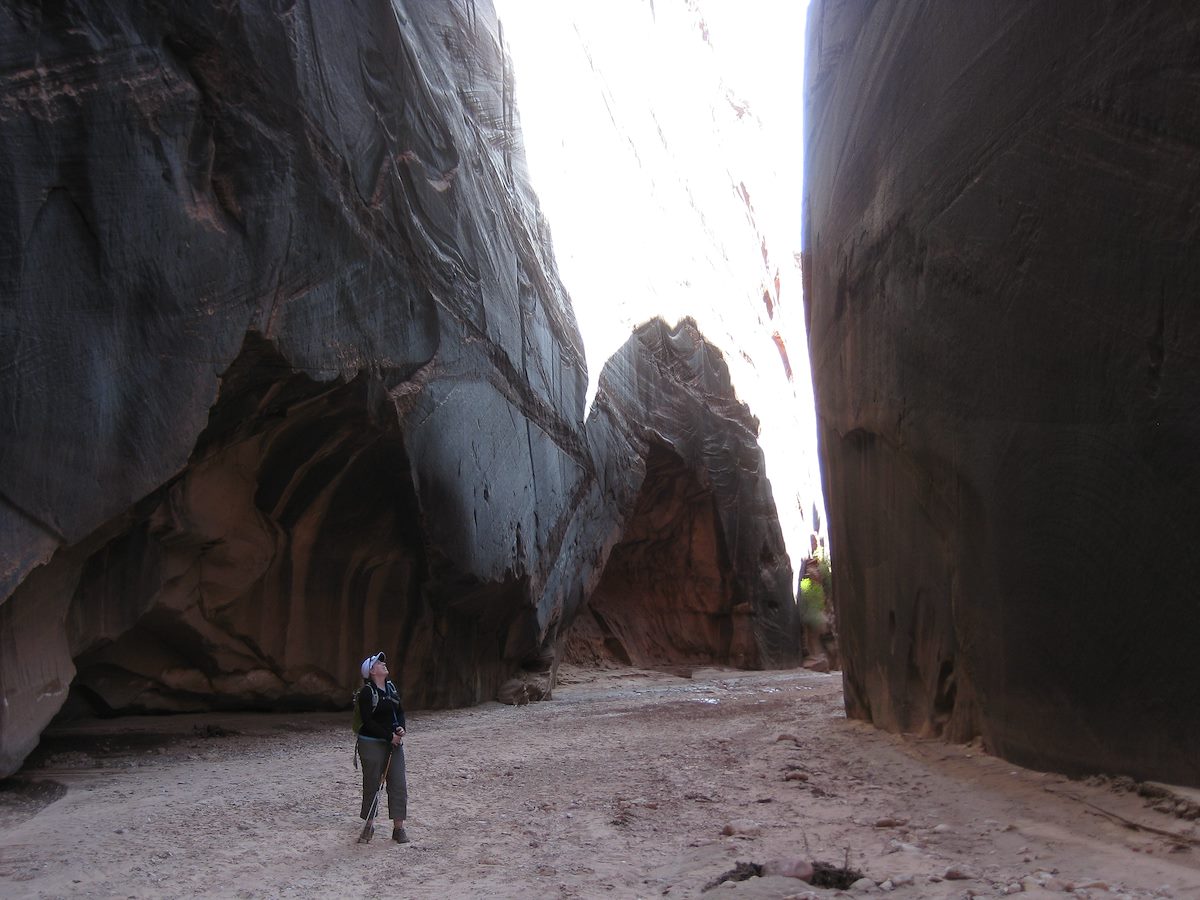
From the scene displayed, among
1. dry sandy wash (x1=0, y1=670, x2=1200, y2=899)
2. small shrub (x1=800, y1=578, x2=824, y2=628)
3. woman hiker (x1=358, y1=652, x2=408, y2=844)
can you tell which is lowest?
dry sandy wash (x1=0, y1=670, x2=1200, y2=899)

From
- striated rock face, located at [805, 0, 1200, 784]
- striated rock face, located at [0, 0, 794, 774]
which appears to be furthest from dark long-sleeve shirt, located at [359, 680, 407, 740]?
striated rock face, located at [805, 0, 1200, 784]

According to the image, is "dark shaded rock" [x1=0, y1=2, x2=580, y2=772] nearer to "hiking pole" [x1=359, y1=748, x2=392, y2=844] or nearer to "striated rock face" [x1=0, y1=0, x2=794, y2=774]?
"striated rock face" [x1=0, y1=0, x2=794, y2=774]

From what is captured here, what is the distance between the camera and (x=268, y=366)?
868cm

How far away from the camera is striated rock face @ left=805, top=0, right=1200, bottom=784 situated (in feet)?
13.4

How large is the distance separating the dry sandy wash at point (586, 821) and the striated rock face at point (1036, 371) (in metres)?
0.51

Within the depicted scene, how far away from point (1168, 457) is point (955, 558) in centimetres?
220

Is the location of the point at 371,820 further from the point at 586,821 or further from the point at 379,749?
the point at 586,821

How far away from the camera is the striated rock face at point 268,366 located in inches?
270

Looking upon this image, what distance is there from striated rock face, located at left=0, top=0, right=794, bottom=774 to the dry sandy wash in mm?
1554

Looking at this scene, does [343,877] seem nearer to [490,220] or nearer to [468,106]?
[490,220]

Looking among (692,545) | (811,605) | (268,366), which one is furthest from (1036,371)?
(811,605)

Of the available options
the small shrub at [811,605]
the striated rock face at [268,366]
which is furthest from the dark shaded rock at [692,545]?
the striated rock face at [268,366]

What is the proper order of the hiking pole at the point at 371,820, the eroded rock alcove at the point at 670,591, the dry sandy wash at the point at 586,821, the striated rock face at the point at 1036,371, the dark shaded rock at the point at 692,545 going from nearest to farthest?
the dry sandy wash at the point at 586,821 → the striated rock face at the point at 1036,371 → the hiking pole at the point at 371,820 → the dark shaded rock at the point at 692,545 → the eroded rock alcove at the point at 670,591

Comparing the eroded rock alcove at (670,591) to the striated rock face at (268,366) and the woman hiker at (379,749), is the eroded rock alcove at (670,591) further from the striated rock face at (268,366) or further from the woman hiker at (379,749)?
the woman hiker at (379,749)
